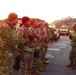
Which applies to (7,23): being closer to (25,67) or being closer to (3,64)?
(3,64)

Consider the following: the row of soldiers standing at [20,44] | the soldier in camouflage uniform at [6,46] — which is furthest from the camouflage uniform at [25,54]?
the soldier in camouflage uniform at [6,46]

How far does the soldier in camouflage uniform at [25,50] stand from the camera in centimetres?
1011

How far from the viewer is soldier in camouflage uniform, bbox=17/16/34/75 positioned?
10109 millimetres

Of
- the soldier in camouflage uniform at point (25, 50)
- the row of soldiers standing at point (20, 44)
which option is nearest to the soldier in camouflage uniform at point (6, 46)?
the row of soldiers standing at point (20, 44)

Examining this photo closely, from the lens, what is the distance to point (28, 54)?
10.2 metres

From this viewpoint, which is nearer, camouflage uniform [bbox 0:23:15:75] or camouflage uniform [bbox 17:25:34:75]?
camouflage uniform [bbox 0:23:15:75]

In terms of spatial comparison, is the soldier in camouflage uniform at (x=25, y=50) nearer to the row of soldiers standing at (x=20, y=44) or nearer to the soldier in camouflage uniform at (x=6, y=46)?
the row of soldiers standing at (x=20, y=44)

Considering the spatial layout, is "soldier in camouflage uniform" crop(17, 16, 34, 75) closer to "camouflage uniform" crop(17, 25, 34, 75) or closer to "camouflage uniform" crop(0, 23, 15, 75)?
"camouflage uniform" crop(17, 25, 34, 75)

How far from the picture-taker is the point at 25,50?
10117 mm

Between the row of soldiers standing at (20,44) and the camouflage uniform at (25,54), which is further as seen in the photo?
the camouflage uniform at (25,54)

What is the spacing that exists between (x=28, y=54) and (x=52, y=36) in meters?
29.4

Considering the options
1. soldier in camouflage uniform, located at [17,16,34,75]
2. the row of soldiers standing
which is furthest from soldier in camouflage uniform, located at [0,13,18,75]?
soldier in camouflage uniform, located at [17,16,34,75]

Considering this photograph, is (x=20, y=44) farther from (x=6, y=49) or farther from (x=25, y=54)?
(x=6, y=49)

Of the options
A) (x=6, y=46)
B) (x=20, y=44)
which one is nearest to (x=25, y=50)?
(x=20, y=44)
